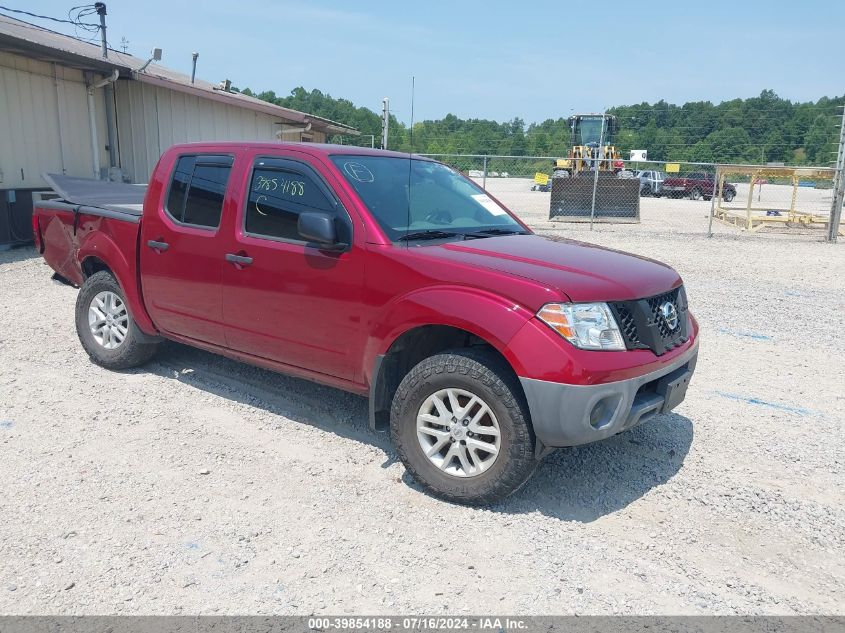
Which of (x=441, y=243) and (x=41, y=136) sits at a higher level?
(x=41, y=136)

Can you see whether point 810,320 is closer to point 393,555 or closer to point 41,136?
point 393,555

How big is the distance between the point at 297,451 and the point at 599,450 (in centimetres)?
198

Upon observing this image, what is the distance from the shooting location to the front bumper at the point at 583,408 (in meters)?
3.19

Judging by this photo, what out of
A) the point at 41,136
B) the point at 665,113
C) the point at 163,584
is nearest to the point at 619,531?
the point at 163,584

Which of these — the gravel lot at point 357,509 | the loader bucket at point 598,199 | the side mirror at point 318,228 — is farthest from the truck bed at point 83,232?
the loader bucket at point 598,199

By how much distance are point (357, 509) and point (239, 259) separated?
1.85 meters

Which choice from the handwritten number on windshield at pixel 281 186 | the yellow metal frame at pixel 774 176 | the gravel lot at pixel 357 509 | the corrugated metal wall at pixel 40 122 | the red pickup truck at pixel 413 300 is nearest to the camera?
the gravel lot at pixel 357 509

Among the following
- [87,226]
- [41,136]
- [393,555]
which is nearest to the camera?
[393,555]

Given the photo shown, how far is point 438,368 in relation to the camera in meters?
3.53

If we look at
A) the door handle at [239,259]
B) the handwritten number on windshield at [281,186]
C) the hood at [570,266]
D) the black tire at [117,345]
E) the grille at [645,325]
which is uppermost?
the handwritten number on windshield at [281,186]

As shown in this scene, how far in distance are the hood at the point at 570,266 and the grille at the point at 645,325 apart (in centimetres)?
5

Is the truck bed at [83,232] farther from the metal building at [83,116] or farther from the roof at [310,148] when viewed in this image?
the metal building at [83,116]

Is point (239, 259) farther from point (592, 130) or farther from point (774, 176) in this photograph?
point (592, 130)

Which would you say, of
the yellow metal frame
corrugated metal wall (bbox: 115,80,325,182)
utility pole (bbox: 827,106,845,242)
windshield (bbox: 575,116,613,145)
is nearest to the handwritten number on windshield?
corrugated metal wall (bbox: 115,80,325,182)
